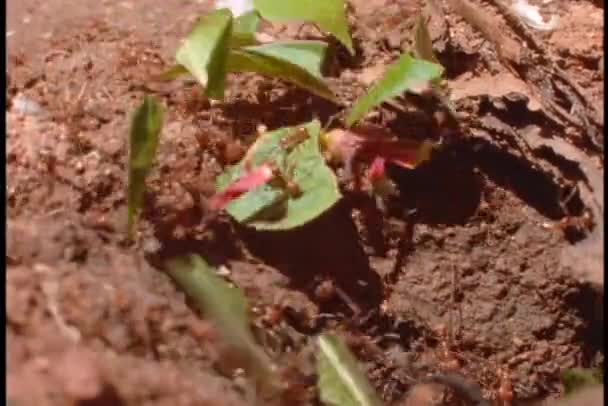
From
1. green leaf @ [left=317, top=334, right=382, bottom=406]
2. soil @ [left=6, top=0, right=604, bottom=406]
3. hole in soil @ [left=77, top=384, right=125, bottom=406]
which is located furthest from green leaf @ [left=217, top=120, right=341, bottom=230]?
hole in soil @ [left=77, top=384, right=125, bottom=406]

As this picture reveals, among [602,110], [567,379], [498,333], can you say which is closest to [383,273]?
[498,333]

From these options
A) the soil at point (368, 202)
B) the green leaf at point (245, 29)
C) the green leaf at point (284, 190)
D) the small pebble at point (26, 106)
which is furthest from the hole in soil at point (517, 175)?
the small pebble at point (26, 106)

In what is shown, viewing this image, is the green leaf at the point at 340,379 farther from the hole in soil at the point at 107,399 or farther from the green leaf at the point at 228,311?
the hole in soil at the point at 107,399

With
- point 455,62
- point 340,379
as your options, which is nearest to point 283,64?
point 455,62

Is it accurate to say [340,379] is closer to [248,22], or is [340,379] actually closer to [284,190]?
[284,190]

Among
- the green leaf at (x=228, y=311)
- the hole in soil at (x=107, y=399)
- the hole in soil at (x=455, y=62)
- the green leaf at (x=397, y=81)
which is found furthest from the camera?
the hole in soil at (x=455, y=62)

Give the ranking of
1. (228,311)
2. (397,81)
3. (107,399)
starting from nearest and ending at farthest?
(107,399) → (228,311) → (397,81)

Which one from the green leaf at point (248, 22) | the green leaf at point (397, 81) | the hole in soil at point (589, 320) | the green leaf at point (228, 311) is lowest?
the hole in soil at point (589, 320)

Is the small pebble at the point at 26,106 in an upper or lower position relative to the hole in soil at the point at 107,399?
upper
